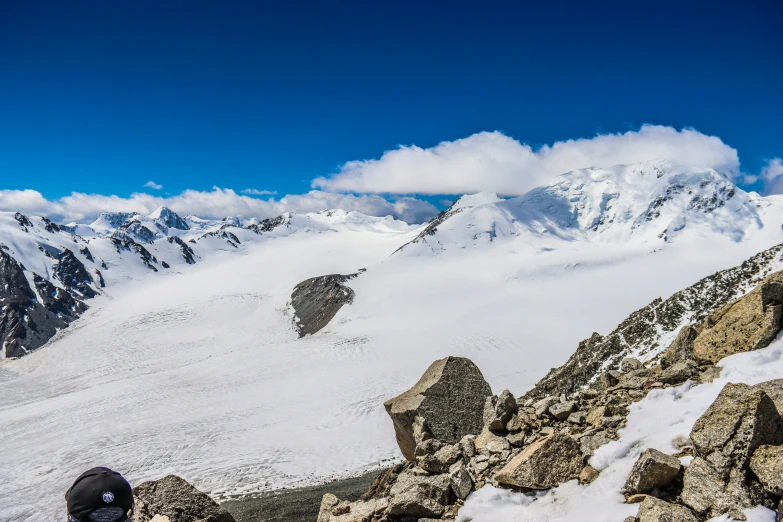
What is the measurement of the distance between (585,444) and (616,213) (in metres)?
183

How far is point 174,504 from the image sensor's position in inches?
459

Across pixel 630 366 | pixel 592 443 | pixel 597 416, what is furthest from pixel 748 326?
pixel 592 443

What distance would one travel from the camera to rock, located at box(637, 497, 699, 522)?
5.52 m

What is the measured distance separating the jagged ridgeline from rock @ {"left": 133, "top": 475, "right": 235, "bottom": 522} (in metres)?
14.9

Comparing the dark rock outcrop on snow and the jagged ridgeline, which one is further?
the dark rock outcrop on snow

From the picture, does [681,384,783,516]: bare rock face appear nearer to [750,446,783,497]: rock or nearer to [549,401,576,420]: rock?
[750,446,783,497]: rock

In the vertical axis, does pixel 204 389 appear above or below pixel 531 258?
below

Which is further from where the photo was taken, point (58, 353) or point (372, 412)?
point (58, 353)

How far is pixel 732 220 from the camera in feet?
522

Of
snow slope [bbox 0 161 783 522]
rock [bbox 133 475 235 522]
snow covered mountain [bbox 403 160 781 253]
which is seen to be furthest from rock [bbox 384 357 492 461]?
snow covered mountain [bbox 403 160 781 253]

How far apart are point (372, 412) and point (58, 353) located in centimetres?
6208

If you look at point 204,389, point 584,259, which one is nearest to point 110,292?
point 204,389

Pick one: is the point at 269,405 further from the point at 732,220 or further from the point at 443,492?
the point at 732,220

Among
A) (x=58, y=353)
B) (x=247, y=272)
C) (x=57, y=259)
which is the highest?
(x=57, y=259)
